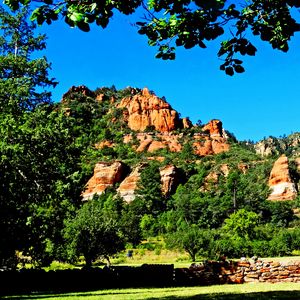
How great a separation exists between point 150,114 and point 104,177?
178 ft

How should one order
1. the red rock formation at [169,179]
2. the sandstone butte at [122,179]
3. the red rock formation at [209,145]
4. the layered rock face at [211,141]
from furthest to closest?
the layered rock face at [211,141] → the red rock formation at [209,145] → the sandstone butte at [122,179] → the red rock formation at [169,179]

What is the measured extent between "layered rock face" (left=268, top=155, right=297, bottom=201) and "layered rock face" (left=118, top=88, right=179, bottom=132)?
58818 millimetres

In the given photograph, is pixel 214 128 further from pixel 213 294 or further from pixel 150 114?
pixel 213 294

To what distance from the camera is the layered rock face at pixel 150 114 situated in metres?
173

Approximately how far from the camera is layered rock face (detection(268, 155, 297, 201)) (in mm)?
113438

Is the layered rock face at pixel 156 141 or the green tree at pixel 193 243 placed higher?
the layered rock face at pixel 156 141

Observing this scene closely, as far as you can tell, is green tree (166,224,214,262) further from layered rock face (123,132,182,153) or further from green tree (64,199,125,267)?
layered rock face (123,132,182,153)

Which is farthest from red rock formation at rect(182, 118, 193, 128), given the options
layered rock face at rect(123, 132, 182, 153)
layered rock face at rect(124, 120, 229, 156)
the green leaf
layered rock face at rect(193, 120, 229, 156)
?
the green leaf

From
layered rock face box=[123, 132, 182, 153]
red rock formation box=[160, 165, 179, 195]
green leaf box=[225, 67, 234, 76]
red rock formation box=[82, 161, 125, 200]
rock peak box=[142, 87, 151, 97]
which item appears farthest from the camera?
rock peak box=[142, 87, 151, 97]

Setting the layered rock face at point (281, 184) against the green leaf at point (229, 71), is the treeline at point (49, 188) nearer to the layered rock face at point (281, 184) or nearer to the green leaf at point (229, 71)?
the green leaf at point (229, 71)

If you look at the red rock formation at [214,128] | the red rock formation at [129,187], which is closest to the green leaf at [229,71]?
the red rock formation at [129,187]

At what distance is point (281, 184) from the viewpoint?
379 ft

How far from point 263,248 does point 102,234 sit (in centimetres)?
2815

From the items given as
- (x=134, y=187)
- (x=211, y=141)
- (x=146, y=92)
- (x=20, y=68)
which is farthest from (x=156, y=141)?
(x=20, y=68)
